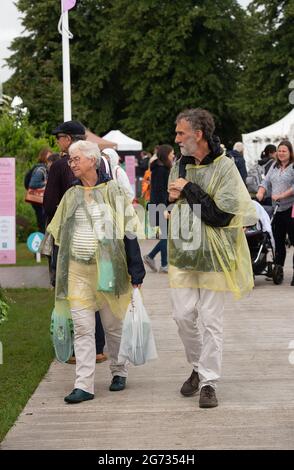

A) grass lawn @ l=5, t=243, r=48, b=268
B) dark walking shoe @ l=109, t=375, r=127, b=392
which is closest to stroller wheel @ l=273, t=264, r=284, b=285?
grass lawn @ l=5, t=243, r=48, b=268

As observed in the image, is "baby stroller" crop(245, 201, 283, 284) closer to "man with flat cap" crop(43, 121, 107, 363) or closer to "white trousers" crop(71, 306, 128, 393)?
"man with flat cap" crop(43, 121, 107, 363)

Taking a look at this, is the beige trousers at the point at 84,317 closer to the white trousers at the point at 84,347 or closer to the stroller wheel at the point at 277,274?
the white trousers at the point at 84,347

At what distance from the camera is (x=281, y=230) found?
15.1 m

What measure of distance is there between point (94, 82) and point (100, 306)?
51.3 m

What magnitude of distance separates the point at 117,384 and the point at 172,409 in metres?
0.84

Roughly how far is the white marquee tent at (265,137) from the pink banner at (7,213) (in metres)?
18.3

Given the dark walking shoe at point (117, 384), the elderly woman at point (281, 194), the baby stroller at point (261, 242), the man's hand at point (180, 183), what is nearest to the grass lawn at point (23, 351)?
the dark walking shoe at point (117, 384)

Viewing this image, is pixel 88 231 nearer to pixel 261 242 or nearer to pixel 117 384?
pixel 117 384

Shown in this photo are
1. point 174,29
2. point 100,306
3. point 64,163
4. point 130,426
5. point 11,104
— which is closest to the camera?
point 130,426

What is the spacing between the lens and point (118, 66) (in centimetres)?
5797

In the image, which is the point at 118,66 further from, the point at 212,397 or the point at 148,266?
the point at 212,397

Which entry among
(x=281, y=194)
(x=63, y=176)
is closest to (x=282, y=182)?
(x=281, y=194)
